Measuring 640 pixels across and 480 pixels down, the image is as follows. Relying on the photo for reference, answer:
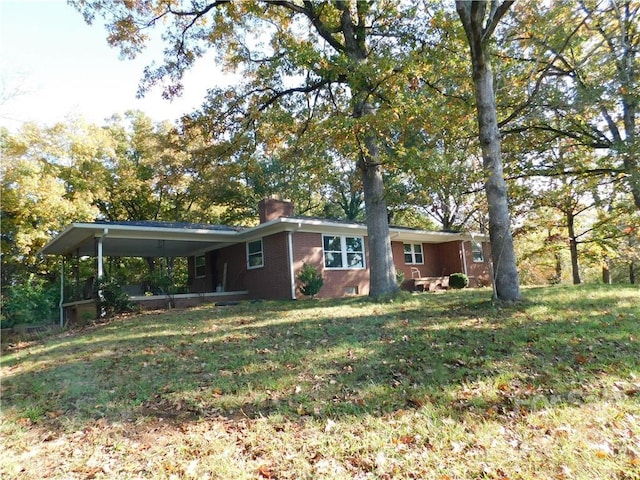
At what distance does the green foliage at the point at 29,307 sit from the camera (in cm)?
1414

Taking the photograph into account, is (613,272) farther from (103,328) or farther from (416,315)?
(103,328)

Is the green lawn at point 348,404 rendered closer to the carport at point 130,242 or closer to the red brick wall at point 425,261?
the carport at point 130,242

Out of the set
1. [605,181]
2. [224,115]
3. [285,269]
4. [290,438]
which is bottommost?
[290,438]

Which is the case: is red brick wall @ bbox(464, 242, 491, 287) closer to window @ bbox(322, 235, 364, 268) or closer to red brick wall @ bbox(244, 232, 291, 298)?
window @ bbox(322, 235, 364, 268)

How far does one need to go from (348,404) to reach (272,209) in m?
12.5

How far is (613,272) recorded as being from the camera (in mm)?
29453

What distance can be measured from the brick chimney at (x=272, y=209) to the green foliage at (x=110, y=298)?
5.72 meters

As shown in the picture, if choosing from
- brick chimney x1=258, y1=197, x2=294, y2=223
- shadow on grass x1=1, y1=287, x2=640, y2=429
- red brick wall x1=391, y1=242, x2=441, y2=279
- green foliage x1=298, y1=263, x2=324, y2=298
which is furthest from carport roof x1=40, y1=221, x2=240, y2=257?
red brick wall x1=391, y1=242, x2=441, y2=279

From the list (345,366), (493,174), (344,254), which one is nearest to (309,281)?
(344,254)

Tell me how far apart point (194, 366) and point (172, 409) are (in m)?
1.44

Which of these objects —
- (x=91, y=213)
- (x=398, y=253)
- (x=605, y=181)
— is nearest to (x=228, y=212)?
(x=91, y=213)

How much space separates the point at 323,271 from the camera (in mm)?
15930

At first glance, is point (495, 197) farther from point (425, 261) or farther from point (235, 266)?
point (425, 261)

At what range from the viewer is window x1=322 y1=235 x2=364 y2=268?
53.7 feet
